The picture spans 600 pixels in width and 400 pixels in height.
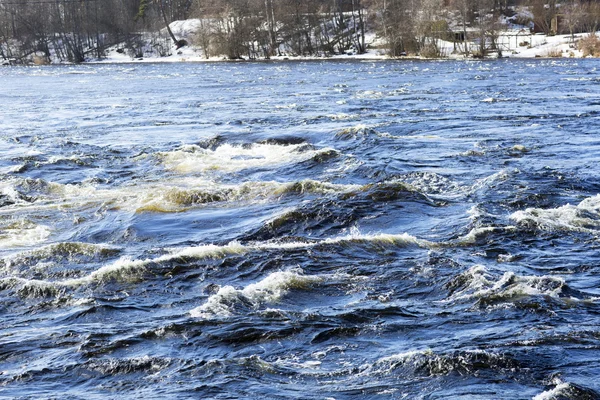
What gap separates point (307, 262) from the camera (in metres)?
9.52

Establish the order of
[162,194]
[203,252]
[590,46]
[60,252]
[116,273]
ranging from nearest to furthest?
[116,273] → [203,252] → [60,252] → [162,194] → [590,46]

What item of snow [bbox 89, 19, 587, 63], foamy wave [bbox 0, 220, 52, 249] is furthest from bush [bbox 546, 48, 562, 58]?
foamy wave [bbox 0, 220, 52, 249]

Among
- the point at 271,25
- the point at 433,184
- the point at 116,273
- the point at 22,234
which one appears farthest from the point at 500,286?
the point at 271,25

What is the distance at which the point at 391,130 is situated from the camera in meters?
21.1

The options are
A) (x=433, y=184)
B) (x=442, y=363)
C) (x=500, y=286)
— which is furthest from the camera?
(x=433, y=184)

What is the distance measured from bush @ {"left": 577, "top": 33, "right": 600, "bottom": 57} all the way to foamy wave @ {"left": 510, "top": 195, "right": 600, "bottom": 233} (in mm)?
43616

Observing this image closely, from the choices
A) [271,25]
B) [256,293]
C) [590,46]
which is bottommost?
[590,46]

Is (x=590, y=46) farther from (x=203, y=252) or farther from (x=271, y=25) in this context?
(x=203, y=252)

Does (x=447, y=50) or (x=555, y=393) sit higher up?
(x=555, y=393)

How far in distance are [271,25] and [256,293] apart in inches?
2802

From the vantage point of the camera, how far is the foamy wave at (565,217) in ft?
34.3

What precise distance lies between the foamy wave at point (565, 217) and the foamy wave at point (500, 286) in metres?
2.26

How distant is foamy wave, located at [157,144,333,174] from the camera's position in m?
16.7

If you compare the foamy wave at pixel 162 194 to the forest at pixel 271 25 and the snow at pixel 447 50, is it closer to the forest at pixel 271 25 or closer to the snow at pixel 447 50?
the snow at pixel 447 50
